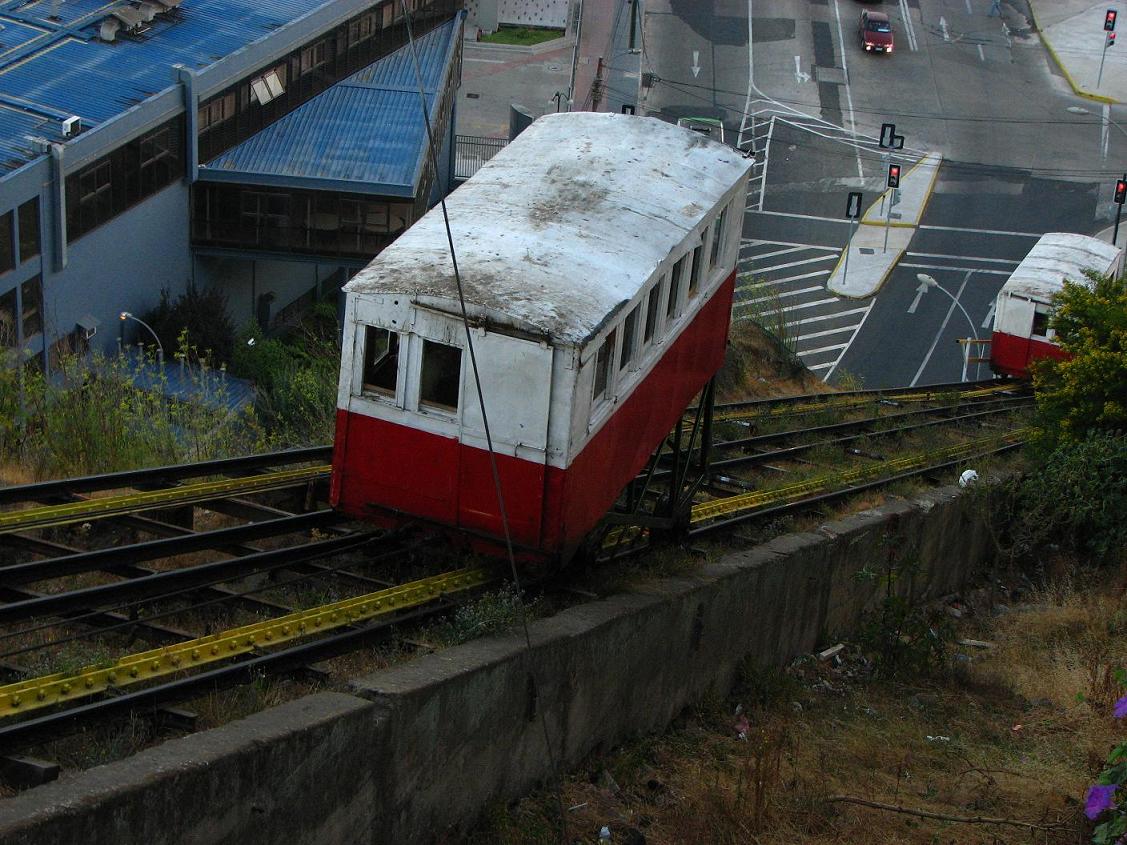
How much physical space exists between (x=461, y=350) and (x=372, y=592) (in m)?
1.78

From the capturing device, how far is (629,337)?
34.7ft

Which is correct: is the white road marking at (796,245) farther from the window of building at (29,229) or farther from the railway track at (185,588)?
the railway track at (185,588)

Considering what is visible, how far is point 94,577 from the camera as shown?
9.88 metres

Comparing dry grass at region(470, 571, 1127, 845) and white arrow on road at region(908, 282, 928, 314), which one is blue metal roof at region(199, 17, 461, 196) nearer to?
white arrow on road at region(908, 282, 928, 314)

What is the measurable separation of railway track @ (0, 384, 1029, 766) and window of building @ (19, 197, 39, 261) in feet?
58.5

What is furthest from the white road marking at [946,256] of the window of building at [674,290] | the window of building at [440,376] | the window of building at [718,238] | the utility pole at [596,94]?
the window of building at [440,376]

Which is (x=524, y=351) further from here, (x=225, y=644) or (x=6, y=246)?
(x=6, y=246)

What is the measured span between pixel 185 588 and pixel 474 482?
6.71 ft

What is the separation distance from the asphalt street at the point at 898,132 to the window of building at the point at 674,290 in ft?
93.0

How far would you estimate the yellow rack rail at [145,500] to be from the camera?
9.92 meters

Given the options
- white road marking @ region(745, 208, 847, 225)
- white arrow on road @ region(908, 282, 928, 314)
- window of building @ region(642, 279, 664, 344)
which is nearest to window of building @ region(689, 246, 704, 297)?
window of building @ region(642, 279, 664, 344)

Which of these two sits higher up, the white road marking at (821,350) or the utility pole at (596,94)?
the utility pole at (596,94)

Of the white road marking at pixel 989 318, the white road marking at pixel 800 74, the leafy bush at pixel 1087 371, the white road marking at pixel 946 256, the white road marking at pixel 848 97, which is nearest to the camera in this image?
the leafy bush at pixel 1087 371

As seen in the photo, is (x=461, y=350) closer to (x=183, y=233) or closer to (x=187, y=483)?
(x=187, y=483)
